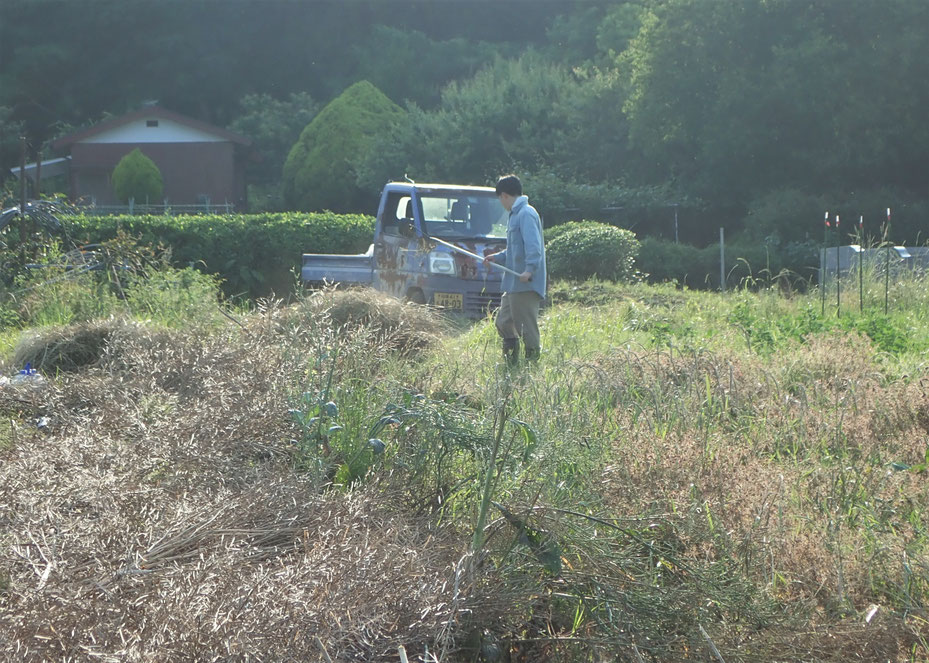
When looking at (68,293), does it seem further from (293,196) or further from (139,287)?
(293,196)

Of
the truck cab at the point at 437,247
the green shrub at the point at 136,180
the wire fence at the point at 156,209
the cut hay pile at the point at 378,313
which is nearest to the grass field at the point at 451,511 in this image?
the cut hay pile at the point at 378,313

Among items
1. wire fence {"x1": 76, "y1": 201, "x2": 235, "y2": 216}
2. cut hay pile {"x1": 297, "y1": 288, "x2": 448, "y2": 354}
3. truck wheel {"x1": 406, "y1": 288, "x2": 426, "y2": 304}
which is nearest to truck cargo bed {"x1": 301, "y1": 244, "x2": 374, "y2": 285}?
truck wheel {"x1": 406, "y1": 288, "x2": 426, "y2": 304}

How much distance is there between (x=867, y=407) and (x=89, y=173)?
40.6 meters

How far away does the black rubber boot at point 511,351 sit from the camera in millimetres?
7751

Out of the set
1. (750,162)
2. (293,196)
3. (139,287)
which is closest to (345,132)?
(293,196)

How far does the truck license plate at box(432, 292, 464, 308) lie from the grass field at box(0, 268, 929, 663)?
17.5 ft

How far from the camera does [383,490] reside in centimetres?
415

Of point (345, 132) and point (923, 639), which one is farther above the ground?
point (345, 132)

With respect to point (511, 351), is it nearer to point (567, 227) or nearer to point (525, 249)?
point (525, 249)

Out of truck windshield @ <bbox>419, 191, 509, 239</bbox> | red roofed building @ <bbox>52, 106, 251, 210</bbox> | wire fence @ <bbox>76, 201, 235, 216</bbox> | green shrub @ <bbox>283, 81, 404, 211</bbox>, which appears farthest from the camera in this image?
red roofed building @ <bbox>52, 106, 251, 210</bbox>

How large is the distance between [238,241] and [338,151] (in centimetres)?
1502

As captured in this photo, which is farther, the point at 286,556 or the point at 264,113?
the point at 264,113

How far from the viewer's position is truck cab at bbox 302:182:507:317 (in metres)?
12.3

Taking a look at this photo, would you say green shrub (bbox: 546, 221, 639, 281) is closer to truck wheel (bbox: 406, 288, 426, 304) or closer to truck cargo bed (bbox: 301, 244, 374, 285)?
truck cargo bed (bbox: 301, 244, 374, 285)
